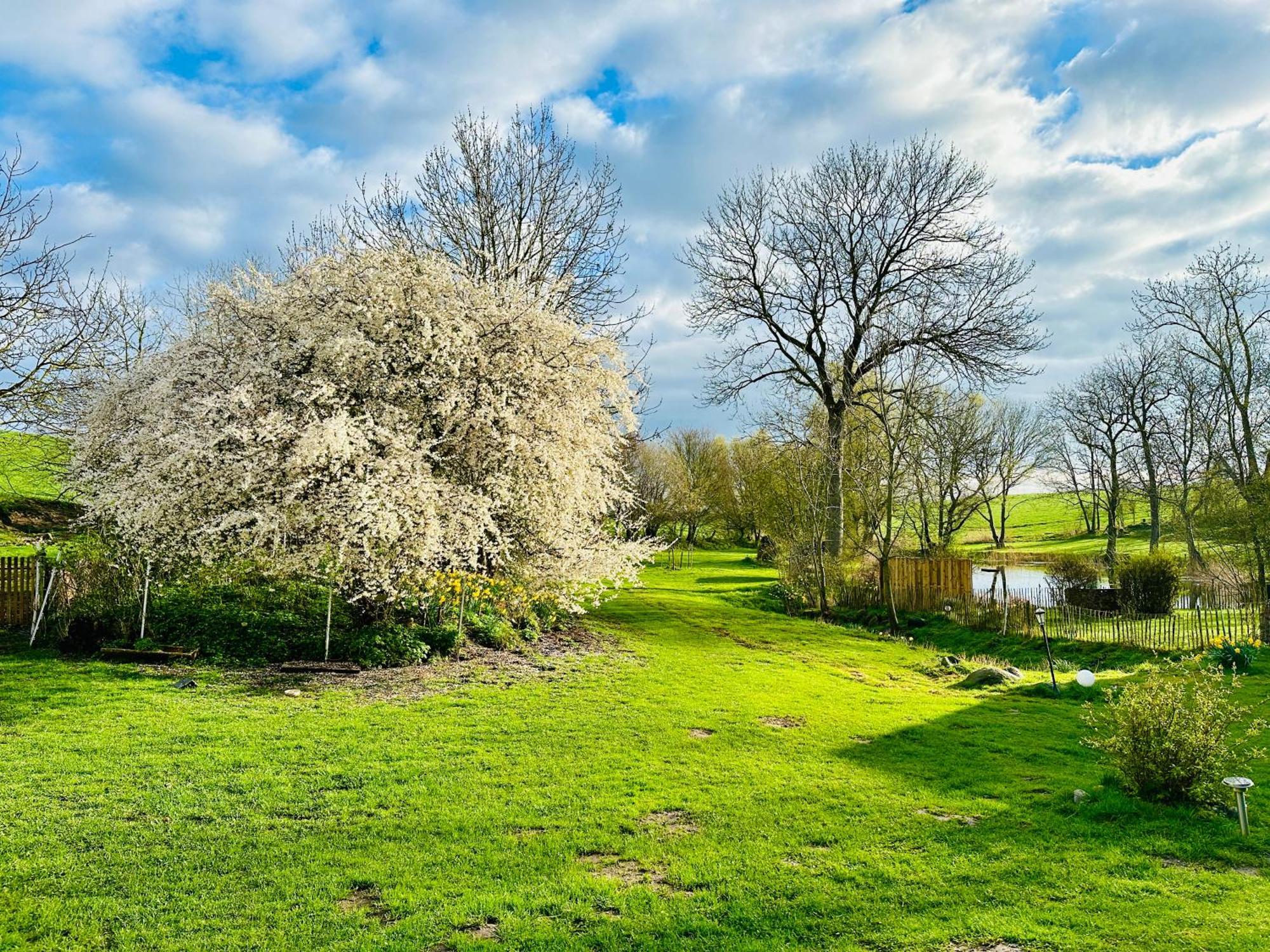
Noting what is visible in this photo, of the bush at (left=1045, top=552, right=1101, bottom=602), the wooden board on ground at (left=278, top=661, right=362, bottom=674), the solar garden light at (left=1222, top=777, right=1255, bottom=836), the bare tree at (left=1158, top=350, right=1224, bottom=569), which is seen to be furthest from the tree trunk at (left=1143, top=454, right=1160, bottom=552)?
the wooden board on ground at (left=278, top=661, right=362, bottom=674)

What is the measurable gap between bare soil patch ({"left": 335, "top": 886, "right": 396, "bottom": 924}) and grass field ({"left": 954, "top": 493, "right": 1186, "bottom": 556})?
1432 inches

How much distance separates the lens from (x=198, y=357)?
12250 mm

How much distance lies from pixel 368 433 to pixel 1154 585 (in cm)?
2042

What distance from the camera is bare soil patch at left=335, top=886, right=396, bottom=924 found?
452 cm

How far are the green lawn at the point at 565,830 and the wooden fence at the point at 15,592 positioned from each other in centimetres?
310

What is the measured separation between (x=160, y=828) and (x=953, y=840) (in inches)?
243

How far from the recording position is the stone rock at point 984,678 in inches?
530

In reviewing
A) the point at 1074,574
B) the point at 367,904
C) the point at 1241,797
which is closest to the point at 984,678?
the point at 1241,797

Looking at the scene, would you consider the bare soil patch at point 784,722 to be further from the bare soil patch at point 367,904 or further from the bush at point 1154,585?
the bush at point 1154,585

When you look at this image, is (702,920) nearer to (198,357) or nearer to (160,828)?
(160,828)

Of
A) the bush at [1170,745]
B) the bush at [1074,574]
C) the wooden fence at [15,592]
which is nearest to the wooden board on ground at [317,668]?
the wooden fence at [15,592]

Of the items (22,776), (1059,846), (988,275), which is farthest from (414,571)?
(988,275)

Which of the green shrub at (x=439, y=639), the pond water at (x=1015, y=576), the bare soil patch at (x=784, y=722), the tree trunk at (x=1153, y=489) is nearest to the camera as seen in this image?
the bare soil patch at (x=784, y=722)

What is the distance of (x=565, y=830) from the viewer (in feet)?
19.2
